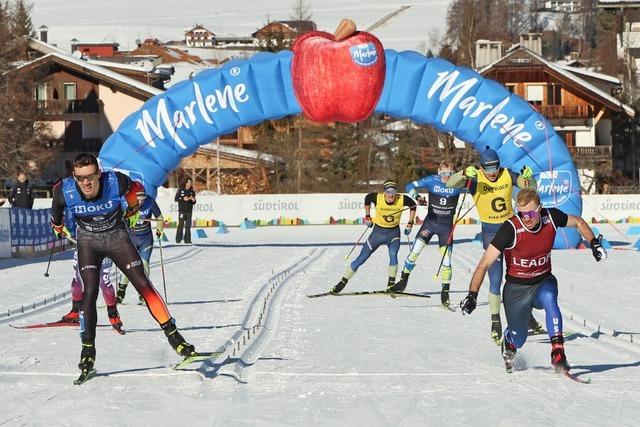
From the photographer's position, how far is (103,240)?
10000 mm

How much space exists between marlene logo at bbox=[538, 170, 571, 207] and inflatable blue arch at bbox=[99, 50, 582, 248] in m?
0.02

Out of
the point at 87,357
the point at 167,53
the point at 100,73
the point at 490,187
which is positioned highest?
the point at 167,53

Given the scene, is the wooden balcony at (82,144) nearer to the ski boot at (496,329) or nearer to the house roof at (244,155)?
the house roof at (244,155)

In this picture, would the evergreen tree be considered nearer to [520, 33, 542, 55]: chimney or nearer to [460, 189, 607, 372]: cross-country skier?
[520, 33, 542, 55]: chimney

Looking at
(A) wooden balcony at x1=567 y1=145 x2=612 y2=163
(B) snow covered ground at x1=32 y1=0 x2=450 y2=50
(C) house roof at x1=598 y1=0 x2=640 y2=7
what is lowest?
(A) wooden balcony at x1=567 y1=145 x2=612 y2=163

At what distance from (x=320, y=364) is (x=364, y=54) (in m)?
14.6

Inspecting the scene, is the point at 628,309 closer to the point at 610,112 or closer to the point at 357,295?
the point at 357,295

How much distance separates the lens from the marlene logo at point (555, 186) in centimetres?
2545

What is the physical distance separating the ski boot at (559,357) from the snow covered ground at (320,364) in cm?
9

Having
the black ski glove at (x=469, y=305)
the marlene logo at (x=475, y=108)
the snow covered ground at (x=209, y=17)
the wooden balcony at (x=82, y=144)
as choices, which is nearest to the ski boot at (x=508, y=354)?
the black ski glove at (x=469, y=305)

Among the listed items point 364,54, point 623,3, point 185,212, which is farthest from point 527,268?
point 623,3

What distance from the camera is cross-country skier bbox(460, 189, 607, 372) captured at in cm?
955

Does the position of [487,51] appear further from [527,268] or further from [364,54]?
[527,268]

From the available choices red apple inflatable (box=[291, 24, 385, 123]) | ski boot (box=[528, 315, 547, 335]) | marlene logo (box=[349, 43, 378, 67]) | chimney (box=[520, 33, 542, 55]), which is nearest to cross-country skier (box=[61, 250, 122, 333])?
ski boot (box=[528, 315, 547, 335])
